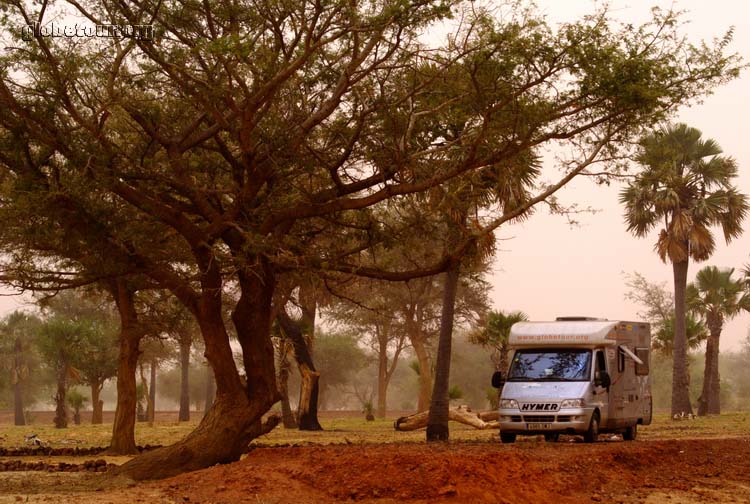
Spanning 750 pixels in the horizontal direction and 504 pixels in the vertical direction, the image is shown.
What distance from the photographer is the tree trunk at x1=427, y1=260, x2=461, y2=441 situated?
2800cm

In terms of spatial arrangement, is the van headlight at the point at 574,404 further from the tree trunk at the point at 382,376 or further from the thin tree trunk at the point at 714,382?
the tree trunk at the point at 382,376

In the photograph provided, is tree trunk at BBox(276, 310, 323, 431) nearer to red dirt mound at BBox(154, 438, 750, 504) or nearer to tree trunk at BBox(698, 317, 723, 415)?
red dirt mound at BBox(154, 438, 750, 504)

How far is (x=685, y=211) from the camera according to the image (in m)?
45.6

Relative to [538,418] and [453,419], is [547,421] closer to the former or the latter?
[538,418]

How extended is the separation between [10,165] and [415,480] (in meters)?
8.88

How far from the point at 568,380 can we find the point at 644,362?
166 inches

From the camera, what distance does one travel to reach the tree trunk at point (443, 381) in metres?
28.0

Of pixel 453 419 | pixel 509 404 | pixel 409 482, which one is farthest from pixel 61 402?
pixel 409 482

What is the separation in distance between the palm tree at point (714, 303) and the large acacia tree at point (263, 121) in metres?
34.3

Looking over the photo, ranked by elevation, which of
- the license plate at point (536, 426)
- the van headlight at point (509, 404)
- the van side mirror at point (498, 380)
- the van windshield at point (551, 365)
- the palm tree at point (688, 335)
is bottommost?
the license plate at point (536, 426)

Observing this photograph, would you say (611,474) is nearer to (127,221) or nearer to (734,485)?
(734,485)

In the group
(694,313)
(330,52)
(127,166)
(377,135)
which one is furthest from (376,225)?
(694,313)

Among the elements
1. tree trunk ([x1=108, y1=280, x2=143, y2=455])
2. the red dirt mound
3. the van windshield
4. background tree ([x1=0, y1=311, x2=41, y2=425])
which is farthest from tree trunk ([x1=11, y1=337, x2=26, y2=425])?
the red dirt mound

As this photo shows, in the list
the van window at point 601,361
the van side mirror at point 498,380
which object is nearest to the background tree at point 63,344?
the van side mirror at point 498,380
